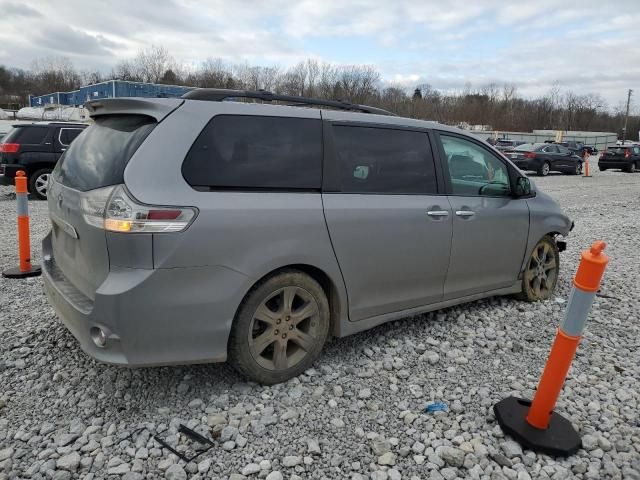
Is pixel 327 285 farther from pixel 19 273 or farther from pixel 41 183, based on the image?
pixel 41 183

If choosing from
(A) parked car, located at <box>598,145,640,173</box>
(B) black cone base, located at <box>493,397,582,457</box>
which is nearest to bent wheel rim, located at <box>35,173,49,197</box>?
(B) black cone base, located at <box>493,397,582,457</box>

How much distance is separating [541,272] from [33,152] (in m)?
11.3

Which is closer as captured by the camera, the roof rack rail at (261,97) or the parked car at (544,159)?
the roof rack rail at (261,97)

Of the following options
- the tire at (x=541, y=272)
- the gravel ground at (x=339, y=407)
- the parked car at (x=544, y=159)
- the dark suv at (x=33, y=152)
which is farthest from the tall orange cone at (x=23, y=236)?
the parked car at (x=544, y=159)

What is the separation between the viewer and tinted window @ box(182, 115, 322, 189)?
2.85 metres

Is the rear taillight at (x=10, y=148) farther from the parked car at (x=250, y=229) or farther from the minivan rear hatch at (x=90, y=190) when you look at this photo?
the minivan rear hatch at (x=90, y=190)

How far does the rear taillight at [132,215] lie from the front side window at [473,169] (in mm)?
2304

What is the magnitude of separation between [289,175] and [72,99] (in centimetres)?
5703

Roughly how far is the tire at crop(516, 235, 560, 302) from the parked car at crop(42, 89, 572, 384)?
0.97m

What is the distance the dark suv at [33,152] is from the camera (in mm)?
11461

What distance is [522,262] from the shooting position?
4.71 meters

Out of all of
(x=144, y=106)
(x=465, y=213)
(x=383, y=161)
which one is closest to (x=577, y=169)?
(x=465, y=213)

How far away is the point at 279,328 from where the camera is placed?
3.16 m

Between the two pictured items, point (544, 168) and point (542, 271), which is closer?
point (542, 271)
